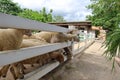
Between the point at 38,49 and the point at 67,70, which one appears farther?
the point at 67,70

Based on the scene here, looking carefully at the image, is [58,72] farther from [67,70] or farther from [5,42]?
[5,42]

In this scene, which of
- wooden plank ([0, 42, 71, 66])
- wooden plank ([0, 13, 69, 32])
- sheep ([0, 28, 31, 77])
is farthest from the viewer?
sheep ([0, 28, 31, 77])

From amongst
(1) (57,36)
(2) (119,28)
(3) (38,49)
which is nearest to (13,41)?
(3) (38,49)

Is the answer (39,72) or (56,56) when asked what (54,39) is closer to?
(56,56)

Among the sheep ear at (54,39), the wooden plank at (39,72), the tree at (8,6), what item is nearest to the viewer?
the wooden plank at (39,72)

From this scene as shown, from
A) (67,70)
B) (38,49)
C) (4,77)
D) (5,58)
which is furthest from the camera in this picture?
(67,70)

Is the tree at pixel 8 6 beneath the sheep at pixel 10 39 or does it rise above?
above

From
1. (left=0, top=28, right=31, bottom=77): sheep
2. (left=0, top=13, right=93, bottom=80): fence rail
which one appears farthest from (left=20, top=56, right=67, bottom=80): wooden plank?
(left=0, top=28, right=31, bottom=77): sheep

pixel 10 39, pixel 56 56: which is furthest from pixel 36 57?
pixel 56 56

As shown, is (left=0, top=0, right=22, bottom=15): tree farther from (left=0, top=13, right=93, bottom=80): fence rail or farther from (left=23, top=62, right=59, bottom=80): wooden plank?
(left=0, top=13, right=93, bottom=80): fence rail

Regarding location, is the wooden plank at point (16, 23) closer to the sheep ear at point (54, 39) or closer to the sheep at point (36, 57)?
the sheep at point (36, 57)

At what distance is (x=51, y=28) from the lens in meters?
2.84

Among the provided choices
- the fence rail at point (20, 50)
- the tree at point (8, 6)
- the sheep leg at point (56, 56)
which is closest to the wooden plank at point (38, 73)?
the fence rail at point (20, 50)

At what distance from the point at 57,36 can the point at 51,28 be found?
3.28ft
